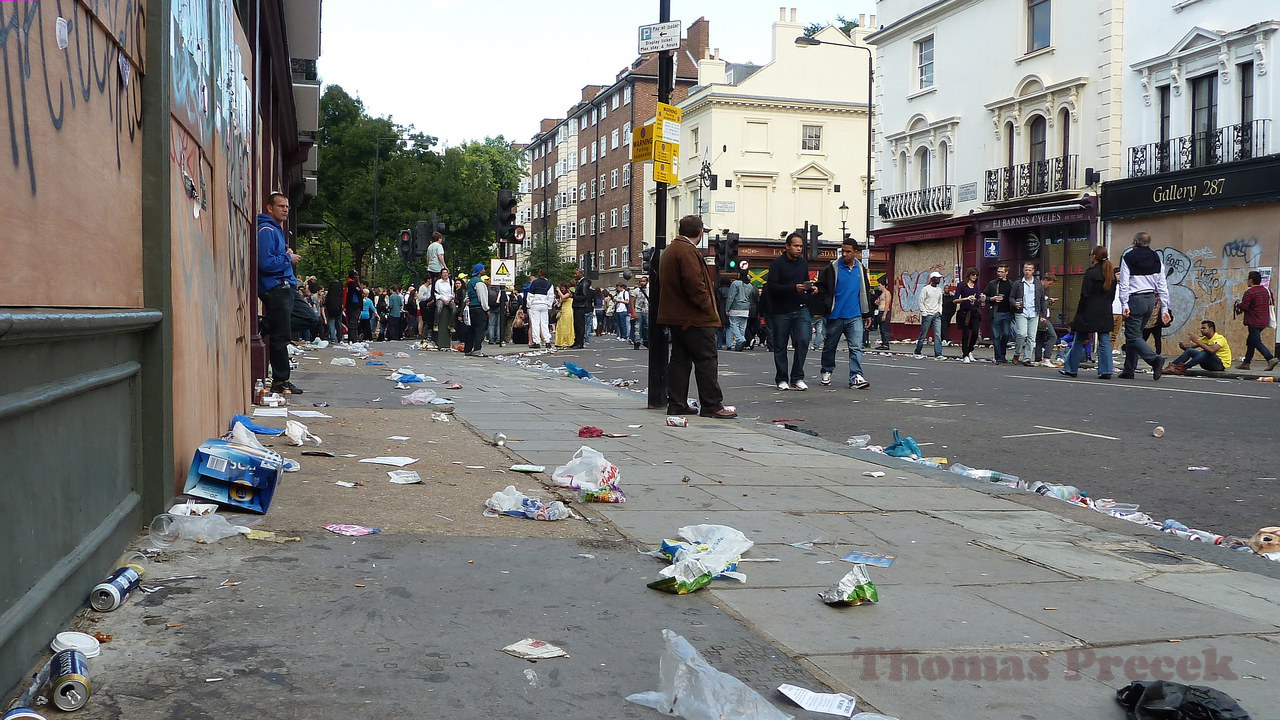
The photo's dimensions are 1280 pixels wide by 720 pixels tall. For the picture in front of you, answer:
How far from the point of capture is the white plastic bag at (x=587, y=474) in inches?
222

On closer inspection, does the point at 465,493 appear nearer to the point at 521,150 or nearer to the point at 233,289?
the point at 233,289

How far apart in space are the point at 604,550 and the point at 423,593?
0.97m

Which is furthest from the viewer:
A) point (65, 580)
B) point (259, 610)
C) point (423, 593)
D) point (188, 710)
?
point (423, 593)

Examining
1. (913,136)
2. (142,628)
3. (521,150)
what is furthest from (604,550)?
(521,150)

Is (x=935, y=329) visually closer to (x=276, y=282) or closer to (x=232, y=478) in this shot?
(x=276, y=282)

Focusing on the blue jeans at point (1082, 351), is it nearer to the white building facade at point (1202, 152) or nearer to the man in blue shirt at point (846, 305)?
the man in blue shirt at point (846, 305)

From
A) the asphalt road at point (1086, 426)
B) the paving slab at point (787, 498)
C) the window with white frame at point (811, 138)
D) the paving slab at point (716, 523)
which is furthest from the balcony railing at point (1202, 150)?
the window with white frame at point (811, 138)

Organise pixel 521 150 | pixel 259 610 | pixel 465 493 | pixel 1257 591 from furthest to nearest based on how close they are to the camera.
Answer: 1. pixel 521 150
2. pixel 465 493
3. pixel 1257 591
4. pixel 259 610

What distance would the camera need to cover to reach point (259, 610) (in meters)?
3.22

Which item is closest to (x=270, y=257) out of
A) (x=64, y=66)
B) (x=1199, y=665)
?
(x=64, y=66)

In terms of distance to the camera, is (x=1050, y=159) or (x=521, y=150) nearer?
(x=1050, y=159)

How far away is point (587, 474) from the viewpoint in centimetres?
576

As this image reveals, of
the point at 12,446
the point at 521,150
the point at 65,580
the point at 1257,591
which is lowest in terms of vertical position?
the point at 1257,591

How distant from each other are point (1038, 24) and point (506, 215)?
58.3ft
